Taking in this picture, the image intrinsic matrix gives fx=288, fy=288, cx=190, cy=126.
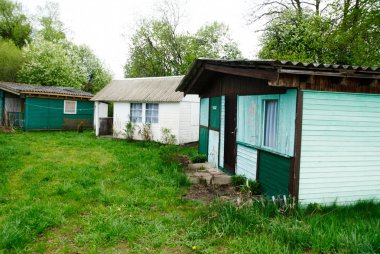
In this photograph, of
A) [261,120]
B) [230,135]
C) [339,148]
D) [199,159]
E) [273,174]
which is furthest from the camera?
[199,159]

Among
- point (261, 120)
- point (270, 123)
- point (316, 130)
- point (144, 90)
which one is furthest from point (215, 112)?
Result: point (144, 90)

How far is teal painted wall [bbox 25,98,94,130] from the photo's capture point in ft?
62.5

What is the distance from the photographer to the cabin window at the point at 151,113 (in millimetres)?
16172

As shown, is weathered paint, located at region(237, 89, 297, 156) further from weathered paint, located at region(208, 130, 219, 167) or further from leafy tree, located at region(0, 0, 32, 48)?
leafy tree, located at region(0, 0, 32, 48)

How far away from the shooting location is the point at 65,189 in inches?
263

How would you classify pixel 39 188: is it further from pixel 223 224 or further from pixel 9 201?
pixel 223 224

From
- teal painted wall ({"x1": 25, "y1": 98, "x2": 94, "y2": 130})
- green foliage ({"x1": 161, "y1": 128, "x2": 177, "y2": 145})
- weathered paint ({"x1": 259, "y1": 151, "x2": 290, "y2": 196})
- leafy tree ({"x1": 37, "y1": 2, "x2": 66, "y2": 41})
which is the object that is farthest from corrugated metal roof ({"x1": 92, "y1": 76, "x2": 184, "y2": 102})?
leafy tree ({"x1": 37, "y1": 2, "x2": 66, "y2": 41})

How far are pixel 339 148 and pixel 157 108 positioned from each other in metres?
11.6

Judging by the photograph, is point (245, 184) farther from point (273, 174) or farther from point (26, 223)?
point (26, 223)

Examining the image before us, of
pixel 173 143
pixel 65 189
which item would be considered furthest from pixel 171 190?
Answer: pixel 173 143

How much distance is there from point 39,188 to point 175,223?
12.4ft

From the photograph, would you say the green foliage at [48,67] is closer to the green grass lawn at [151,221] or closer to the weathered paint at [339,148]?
the green grass lawn at [151,221]

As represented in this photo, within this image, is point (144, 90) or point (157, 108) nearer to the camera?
point (157, 108)

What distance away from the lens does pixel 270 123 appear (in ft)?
21.4
